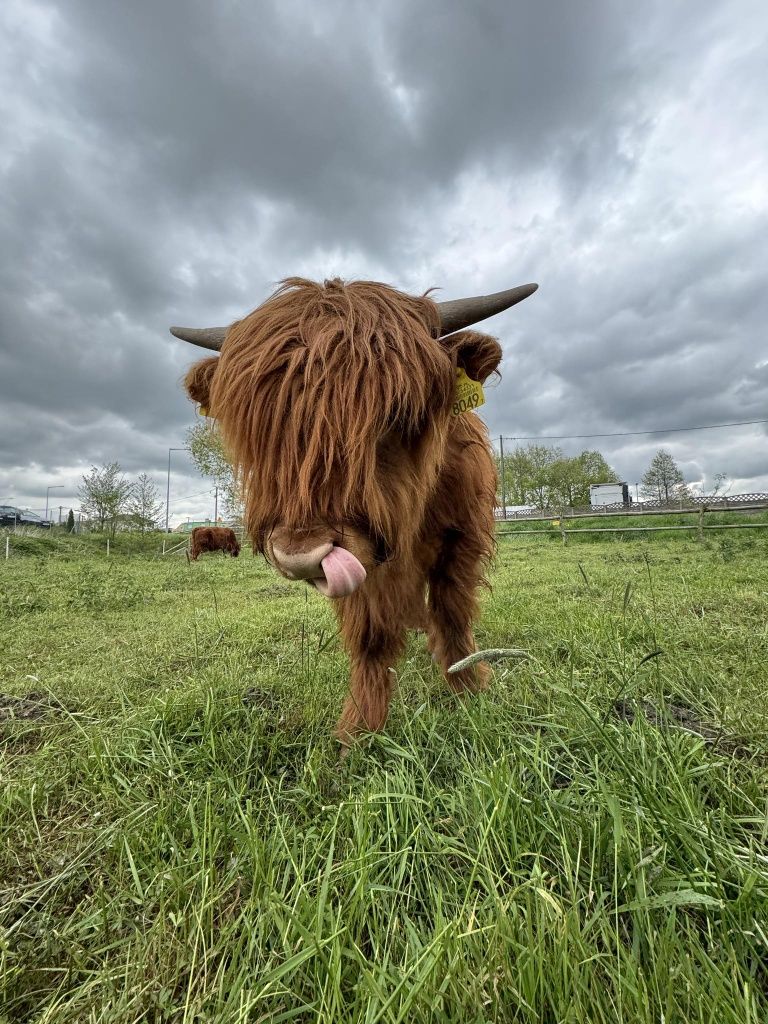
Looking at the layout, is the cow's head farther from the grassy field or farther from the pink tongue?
the grassy field

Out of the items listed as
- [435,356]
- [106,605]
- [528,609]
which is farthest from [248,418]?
[106,605]

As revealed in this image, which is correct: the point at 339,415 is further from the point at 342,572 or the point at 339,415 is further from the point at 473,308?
the point at 473,308

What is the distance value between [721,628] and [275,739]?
2.92m

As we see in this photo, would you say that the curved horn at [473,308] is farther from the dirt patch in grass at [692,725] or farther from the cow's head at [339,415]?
the dirt patch in grass at [692,725]

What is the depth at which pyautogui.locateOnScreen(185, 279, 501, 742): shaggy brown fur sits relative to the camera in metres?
1.65

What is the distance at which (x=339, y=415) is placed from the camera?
1.67 metres

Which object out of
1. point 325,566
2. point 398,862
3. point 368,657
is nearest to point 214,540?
point 368,657

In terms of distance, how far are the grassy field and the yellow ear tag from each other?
119cm

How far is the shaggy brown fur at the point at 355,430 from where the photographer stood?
1.65 m

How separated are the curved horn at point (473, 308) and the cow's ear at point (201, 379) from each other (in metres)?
1.12

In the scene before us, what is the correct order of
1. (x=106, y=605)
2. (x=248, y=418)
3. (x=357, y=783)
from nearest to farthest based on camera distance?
(x=357, y=783), (x=248, y=418), (x=106, y=605)

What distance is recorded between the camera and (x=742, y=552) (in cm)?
995

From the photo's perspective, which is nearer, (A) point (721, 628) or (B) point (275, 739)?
(B) point (275, 739)

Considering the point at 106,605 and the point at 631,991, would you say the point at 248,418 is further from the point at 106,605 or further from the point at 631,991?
the point at 106,605
